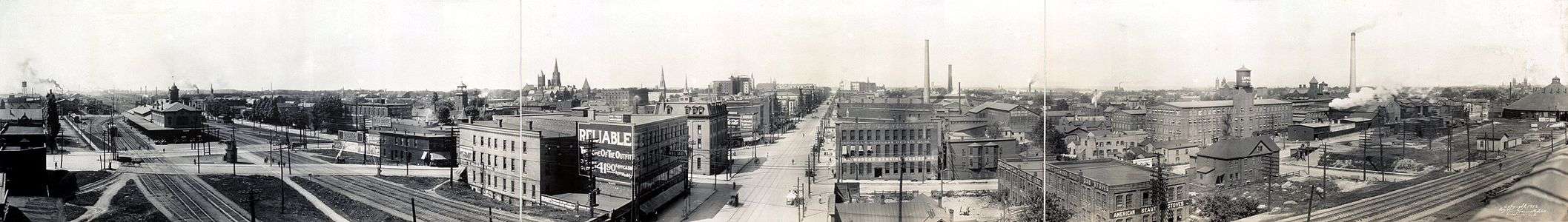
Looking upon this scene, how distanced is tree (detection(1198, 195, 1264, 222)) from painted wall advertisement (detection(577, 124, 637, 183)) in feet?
23.1

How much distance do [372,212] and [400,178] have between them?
2.22 ft

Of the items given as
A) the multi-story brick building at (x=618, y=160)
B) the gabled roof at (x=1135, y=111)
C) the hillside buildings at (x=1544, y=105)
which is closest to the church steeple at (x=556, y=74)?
the multi-story brick building at (x=618, y=160)

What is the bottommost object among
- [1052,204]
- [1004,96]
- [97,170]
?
[1052,204]

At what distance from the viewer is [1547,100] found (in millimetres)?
8281

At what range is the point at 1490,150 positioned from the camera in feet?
28.8

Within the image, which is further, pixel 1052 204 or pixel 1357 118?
pixel 1357 118

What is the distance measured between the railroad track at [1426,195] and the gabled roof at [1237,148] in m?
1.01

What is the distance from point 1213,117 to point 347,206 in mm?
10499

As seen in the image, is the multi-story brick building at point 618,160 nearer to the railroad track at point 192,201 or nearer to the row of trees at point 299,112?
the row of trees at point 299,112

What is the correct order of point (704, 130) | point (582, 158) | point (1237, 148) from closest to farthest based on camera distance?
point (582, 158) < point (1237, 148) < point (704, 130)

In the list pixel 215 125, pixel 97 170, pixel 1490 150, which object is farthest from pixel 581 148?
pixel 1490 150

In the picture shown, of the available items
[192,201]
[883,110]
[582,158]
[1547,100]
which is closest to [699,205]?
[582,158]

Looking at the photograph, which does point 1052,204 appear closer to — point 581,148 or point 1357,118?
point 1357,118

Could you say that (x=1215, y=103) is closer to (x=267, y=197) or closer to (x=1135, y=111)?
(x=1135, y=111)
